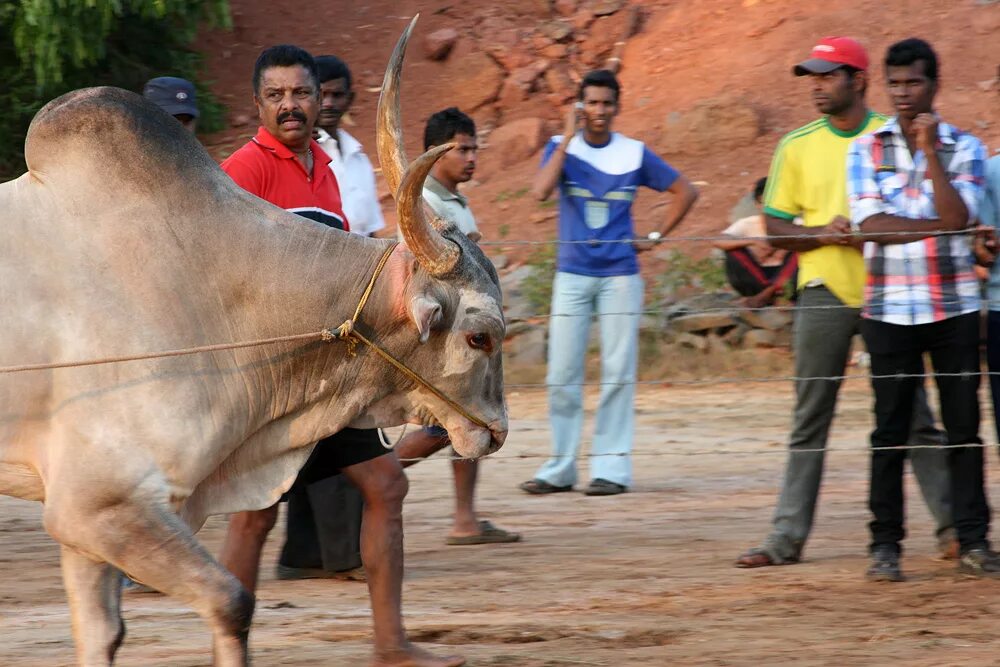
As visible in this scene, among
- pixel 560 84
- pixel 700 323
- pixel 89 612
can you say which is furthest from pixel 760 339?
pixel 89 612

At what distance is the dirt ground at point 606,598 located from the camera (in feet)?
15.3

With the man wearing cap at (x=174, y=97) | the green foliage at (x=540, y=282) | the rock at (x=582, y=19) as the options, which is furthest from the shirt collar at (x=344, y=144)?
the rock at (x=582, y=19)

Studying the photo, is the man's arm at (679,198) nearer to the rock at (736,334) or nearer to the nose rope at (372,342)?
the nose rope at (372,342)

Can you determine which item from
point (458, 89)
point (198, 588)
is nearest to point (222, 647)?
point (198, 588)

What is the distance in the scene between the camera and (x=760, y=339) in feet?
39.1

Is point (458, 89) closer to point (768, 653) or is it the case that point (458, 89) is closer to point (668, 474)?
point (668, 474)

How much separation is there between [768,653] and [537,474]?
3.48 metres

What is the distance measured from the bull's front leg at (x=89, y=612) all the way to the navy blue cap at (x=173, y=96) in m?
2.71

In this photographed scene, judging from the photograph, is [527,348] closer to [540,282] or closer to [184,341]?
[540,282]

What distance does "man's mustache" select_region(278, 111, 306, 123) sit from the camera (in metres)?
4.61

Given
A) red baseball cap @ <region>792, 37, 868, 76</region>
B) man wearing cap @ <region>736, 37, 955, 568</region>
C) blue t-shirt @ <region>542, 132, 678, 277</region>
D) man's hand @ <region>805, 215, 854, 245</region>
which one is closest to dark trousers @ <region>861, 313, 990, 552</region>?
man wearing cap @ <region>736, 37, 955, 568</region>

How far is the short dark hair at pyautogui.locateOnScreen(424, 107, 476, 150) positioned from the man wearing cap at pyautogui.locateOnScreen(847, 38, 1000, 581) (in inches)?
71.4

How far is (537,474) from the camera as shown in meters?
8.00

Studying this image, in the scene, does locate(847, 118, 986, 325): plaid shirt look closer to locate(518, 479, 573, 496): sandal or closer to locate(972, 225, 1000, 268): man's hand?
locate(972, 225, 1000, 268): man's hand
